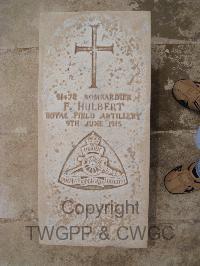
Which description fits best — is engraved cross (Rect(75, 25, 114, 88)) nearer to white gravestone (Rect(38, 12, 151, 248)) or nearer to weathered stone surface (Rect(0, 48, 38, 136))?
white gravestone (Rect(38, 12, 151, 248))

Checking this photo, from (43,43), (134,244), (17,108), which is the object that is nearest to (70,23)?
(43,43)

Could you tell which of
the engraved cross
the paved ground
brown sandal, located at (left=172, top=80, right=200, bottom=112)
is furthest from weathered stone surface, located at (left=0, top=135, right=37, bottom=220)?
brown sandal, located at (left=172, top=80, right=200, bottom=112)

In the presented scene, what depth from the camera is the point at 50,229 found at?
239 cm

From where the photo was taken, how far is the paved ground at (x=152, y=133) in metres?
2.60

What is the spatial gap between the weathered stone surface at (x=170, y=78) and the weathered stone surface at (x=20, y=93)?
850 millimetres

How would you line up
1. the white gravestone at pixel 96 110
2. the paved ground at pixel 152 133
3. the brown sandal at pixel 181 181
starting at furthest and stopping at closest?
1. the paved ground at pixel 152 133
2. the brown sandal at pixel 181 181
3. the white gravestone at pixel 96 110

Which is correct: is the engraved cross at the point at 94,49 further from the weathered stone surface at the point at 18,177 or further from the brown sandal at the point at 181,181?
the brown sandal at the point at 181,181

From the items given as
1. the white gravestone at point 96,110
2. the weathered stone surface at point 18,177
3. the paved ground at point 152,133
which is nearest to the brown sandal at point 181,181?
the paved ground at point 152,133

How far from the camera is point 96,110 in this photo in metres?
2.31

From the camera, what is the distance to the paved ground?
2.60m

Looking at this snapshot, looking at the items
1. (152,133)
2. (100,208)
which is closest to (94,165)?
(100,208)

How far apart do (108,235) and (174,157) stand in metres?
0.71

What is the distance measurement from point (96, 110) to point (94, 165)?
342 mm

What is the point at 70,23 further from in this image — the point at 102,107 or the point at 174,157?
the point at 174,157
